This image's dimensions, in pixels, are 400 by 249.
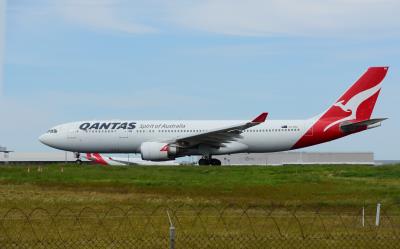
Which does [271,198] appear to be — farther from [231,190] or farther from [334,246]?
[334,246]

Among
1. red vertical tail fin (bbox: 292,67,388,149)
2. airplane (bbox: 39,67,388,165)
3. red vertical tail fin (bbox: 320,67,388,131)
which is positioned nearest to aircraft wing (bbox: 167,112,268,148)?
airplane (bbox: 39,67,388,165)

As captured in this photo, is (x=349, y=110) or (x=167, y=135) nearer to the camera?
(x=349, y=110)

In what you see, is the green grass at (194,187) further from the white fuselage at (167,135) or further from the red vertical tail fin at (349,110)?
the white fuselage at (167,135)

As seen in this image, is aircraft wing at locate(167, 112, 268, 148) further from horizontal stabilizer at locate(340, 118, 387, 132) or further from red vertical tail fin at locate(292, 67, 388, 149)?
horizontal stabilizer at locate(340, 118, 387, 132)

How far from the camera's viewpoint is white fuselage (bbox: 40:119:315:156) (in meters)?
48.2

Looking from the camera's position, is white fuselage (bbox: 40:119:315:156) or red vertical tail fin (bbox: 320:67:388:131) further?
red vertical tail fin (bbox: 320:67:388:131)

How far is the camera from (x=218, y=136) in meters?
47.0

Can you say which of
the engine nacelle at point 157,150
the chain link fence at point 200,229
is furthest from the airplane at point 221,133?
the chain link fence at point 200,229

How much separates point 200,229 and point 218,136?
3085 centimetres

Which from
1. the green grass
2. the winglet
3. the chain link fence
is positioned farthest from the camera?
the winglet

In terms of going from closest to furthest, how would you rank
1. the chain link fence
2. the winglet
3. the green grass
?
the chain link fence
the green grass
the winglet

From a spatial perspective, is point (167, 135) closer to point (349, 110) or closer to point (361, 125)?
point (349, 110)

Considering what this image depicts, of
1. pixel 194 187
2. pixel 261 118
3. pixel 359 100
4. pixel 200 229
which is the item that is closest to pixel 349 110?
pixel 359 100

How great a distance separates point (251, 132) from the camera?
48.3 metres
